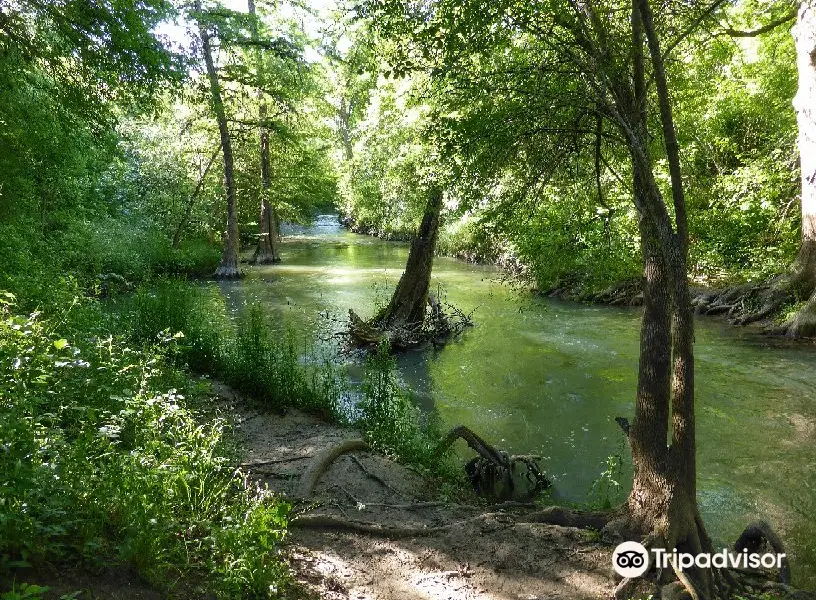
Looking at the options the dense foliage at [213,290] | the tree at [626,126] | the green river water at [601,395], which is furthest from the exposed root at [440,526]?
the green river water at [601,395]

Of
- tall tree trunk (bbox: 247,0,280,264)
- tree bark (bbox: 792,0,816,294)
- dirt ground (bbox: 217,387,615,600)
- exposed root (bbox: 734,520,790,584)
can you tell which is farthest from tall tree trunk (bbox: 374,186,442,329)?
tall tree trunk (bbox: 247,0,280,264)

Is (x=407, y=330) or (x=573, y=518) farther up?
(x=407, y=330)

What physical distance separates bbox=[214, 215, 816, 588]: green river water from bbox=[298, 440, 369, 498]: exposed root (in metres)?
2.44

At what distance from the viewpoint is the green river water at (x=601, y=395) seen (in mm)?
6453

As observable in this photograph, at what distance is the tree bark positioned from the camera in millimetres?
11602

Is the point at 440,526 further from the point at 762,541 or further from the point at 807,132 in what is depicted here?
the point at 807,132

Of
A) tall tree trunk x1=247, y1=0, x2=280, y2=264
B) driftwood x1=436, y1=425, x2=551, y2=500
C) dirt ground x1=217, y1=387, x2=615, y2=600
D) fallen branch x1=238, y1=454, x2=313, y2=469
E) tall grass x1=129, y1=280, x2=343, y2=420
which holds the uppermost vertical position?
tall tree trunk x1=247, y1=0, x2=280, y2=264

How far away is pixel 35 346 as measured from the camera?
4.39 meters

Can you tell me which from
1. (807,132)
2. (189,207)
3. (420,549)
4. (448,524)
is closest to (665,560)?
(448,524)

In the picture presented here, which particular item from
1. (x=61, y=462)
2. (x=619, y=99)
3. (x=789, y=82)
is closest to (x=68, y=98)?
(x=61, y=462)

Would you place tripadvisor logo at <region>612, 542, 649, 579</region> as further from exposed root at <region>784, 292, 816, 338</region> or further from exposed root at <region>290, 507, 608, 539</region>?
exposed root at <region>784, 292, 816, 338</region>

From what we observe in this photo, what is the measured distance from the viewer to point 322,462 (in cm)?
572

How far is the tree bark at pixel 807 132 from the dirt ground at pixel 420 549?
1156 cm

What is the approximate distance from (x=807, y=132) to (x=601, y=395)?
769cm
